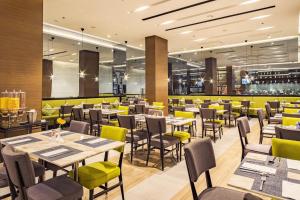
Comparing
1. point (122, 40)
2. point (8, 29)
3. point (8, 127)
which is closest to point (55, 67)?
point (122, 40)

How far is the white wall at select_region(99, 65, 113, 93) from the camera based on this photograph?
15755mm

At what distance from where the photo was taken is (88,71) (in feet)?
36.2

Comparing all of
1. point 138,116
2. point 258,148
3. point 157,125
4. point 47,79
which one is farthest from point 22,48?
point 47,79

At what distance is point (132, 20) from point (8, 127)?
16.6ft

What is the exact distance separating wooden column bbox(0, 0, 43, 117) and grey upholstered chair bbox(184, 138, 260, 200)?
4.15 m

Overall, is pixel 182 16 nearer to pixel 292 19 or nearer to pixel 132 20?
pixel 132 20

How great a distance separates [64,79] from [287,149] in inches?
597

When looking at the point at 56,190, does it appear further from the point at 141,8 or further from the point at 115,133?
the point at 141,8

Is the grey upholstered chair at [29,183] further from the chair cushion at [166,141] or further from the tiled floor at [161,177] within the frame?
the chair cushion at [166,141]

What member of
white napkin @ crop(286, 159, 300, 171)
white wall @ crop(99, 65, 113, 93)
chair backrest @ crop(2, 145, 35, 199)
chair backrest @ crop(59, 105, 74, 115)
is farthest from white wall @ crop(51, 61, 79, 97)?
white napkin @ crop(286, 159, 300, 171)

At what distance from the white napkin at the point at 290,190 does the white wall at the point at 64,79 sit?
47.9 feet

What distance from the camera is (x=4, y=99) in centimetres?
381

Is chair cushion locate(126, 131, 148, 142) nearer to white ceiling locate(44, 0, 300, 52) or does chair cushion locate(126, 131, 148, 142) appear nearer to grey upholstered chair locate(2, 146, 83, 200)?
grey upholstered chair locate(2, 146, 83, 200)

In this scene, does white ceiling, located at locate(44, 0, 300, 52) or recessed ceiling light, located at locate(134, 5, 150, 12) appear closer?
white ceiling, located at locate(44, 0, 300, 52)
